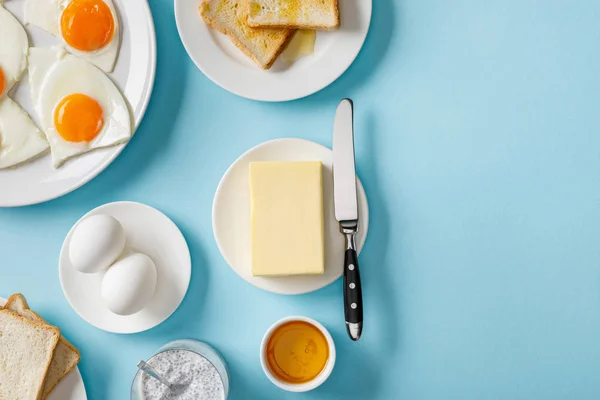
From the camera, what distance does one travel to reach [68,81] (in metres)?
1.42

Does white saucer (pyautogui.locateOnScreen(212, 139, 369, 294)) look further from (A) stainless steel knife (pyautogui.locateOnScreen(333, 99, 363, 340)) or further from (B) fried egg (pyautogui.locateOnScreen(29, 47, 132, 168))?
(B) fried egg (pyautogui.locateOnScreen(29, 47, 132, 168))

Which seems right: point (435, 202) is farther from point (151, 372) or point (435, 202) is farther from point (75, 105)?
point (75, 105)

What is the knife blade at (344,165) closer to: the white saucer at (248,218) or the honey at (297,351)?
the white saucer at (248,218)

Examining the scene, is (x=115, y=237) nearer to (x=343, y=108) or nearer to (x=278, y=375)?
(x=278, y=375)

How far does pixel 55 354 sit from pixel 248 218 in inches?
23.1

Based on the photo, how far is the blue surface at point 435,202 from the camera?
4.72 feet

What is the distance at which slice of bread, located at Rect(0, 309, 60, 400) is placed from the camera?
1390mm

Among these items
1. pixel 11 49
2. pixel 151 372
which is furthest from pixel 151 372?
pixel 11 49

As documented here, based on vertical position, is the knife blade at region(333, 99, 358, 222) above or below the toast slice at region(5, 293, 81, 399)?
above

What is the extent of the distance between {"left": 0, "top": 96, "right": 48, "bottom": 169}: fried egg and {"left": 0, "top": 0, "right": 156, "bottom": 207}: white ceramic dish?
0.02 m

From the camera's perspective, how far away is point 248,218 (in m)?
1.39

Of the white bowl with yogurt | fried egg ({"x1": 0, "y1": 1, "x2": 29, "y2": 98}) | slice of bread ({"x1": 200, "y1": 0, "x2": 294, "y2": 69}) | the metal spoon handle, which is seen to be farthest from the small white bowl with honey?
fried egg ({"x1": 0, "y1": 1, "x2": 29, "y2": 98})

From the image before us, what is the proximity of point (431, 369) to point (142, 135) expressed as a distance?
37.3 inches

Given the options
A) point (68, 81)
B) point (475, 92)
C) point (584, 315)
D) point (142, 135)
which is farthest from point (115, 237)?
point (584, 315)
